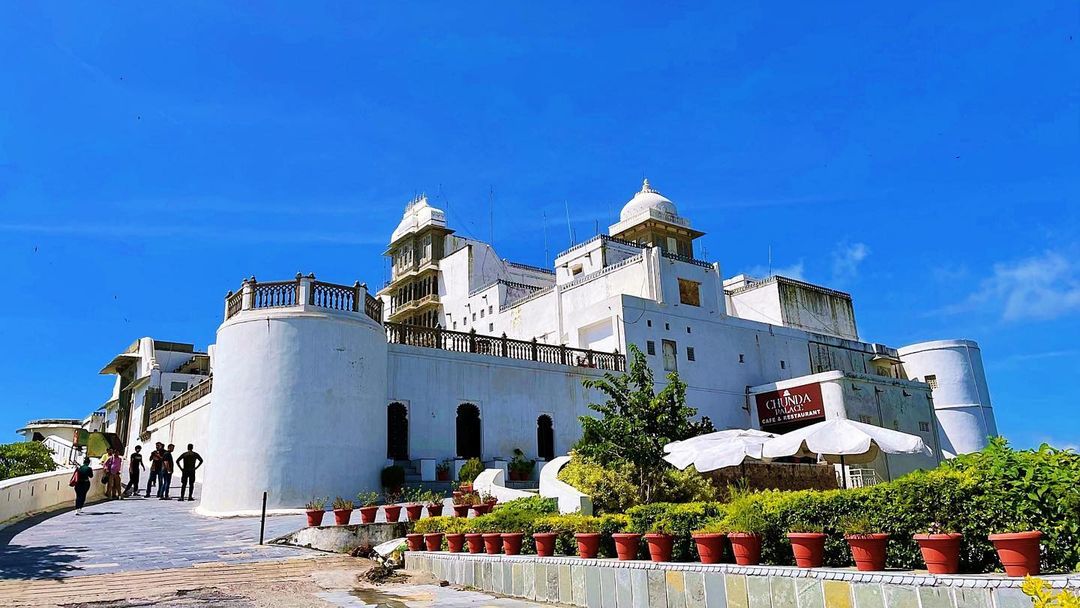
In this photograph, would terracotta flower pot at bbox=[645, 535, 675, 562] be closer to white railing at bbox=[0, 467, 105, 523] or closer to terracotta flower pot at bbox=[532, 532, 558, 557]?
terracotta flower pot at bbox=[532, 532, 558, 557]

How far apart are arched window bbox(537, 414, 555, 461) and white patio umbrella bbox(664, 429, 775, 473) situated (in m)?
13.9

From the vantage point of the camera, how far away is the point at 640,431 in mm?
16453

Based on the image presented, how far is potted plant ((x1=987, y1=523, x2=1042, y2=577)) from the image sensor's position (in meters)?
5.55

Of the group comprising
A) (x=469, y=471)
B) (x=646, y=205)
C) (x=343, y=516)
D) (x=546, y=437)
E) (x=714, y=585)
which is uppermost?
(x=646, y=205)

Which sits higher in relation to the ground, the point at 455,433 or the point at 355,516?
the point at 455,433

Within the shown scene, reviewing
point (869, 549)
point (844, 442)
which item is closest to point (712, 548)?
point (869, 549)

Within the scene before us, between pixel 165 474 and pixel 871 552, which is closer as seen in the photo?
pixel 871 552

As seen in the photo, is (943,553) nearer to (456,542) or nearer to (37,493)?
(456,542)

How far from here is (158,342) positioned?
46062mm

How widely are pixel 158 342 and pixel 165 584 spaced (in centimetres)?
3914

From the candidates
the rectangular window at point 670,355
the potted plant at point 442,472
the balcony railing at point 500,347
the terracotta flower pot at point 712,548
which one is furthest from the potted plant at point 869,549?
the rectangular window at point 670,355

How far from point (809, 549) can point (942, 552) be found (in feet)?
4.03

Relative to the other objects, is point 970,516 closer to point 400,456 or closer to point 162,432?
point 400,456

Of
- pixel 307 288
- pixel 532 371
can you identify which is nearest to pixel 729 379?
pixel 532 371
